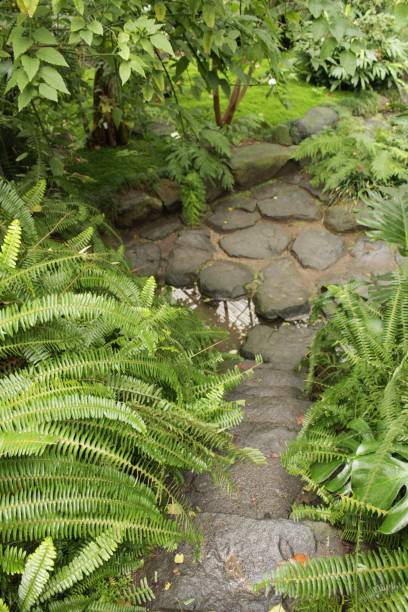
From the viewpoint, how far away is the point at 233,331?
13.7ft

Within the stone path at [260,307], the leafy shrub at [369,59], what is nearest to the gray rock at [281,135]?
the stone path at [260,307]

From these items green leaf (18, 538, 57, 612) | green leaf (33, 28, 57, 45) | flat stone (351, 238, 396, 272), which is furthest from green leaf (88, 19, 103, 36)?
flat stone (351, 238, 396, 272)

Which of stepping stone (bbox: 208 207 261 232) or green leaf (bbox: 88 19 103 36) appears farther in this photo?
stepping stone (bbox: 208 207 261 232)

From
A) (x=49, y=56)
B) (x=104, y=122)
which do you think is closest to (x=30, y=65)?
(x=49, y=56)

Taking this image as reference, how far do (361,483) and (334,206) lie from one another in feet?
13.4

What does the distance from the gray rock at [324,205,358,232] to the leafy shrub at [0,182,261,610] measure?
3231 mm

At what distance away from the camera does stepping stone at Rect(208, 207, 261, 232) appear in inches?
203

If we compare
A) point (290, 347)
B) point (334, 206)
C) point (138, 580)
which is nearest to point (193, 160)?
point (334, 206)

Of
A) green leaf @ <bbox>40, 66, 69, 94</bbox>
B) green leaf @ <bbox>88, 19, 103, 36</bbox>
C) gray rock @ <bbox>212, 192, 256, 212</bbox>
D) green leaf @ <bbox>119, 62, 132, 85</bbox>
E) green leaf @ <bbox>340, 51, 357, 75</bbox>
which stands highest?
green leaf @ <bbox>88, 19, 103, 36</bbox>

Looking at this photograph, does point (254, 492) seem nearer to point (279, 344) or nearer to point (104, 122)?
point (279, 344)

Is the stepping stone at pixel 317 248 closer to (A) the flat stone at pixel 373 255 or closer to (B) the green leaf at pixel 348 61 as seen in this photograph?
(A) the flat stone at pixel 373 255

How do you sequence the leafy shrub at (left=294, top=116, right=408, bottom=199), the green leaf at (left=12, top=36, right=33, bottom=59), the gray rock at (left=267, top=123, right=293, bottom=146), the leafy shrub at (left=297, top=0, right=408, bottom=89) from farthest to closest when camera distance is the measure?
the leafy shrub at (left=297, top=0, right=408, bottom=89) < the gray rock at (left=267, top=123, right=293, bottom=146) < the leafy shrub at (left=294, top=116, right=408, bottom=199) < the green leaf at (left=12, top=36, right=33, bottom=59)

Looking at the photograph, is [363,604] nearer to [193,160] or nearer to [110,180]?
[110,180]

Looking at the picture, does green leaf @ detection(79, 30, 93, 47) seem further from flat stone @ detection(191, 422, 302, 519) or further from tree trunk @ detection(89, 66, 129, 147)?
tree trunk @ detection(89, 66, 129, 147)
